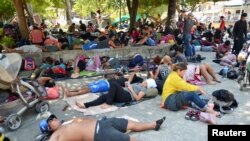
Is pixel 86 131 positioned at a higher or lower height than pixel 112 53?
lower

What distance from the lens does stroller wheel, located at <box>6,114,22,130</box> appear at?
16.6 ft

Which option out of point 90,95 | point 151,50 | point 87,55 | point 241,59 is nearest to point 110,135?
point 90,95

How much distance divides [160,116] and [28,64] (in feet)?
18.1

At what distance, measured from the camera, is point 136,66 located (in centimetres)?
949

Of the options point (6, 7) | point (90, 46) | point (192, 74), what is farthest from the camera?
point (6, 7)

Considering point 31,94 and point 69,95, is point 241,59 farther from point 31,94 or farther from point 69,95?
point 31,94

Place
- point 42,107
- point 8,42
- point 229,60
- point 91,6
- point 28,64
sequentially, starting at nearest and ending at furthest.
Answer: point 42,107, point 28,64, point 229,60, point 8,42, point 91,6

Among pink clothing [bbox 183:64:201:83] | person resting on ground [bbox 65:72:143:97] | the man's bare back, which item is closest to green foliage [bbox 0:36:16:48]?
person resting on ground [bbox 65:72:143:97]

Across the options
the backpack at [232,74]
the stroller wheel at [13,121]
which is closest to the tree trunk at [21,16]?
the stroller wheel at [13,121]

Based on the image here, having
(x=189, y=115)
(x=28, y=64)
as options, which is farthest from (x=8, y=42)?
(x=189, y=115)

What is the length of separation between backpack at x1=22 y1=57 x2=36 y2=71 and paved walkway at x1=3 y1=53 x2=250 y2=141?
3.26m

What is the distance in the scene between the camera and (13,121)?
5133 millimetres

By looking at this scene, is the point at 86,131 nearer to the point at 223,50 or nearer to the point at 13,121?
the point at 13,121

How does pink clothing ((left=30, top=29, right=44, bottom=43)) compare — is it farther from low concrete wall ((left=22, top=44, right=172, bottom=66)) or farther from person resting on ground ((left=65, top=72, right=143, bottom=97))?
person resting on ground ((left=65, top=72, right=143, bottom=97))
